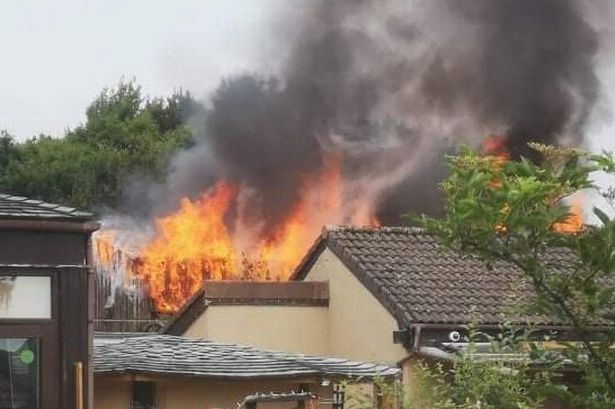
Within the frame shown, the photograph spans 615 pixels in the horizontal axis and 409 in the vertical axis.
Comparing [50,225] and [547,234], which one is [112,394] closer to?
[50,225]

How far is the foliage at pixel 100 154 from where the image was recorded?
143 ft

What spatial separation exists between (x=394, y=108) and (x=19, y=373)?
23.3m

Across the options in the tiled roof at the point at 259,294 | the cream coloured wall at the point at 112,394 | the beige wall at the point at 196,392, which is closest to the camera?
the cream coloured wall at the point at 112,394

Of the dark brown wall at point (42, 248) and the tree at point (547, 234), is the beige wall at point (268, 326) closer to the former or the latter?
the dark brown wall at point (42, 248)

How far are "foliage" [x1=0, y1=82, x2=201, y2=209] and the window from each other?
27315 mm

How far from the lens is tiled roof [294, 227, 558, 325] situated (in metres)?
19.8

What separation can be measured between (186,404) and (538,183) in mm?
9318

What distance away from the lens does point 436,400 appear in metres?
7.10

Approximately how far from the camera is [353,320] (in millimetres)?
21047

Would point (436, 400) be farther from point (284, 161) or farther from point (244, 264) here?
point (284, 161)

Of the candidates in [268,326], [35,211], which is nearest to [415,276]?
[268,326]

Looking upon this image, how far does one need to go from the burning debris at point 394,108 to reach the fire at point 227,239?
94 mm

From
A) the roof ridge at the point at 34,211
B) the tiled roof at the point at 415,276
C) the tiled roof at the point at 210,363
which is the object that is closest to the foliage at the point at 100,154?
the tiled roof at the point at 415,276

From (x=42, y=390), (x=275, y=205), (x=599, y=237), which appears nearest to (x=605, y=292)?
(x=599, y=237)
